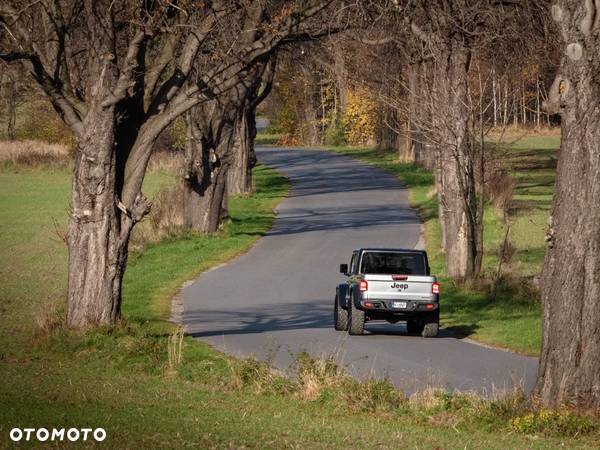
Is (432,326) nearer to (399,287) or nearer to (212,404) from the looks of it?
(399,287)

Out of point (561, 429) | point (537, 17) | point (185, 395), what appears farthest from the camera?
point (537, 17)

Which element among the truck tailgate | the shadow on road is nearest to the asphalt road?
the shadow on road

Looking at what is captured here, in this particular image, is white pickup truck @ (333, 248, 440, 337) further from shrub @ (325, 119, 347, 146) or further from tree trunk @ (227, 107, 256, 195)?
shrub @ (325, 119, 347, 146)

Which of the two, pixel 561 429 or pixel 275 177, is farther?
pixel 275 177

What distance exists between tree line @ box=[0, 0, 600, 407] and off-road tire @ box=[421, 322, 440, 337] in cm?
571

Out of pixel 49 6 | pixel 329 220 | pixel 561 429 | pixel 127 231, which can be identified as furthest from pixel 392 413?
pixel 329 220

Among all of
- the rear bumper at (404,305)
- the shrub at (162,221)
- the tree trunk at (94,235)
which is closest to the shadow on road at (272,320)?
the rear bumper at (404,305)

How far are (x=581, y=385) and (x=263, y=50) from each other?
8.88 meters

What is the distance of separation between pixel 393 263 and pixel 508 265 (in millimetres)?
7875

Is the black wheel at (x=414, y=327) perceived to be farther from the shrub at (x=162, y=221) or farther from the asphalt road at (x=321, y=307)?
the shrub at (x=162, y=221)

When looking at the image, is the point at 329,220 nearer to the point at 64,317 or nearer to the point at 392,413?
the point at 64,317

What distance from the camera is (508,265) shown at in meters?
31.9

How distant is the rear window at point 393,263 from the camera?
80.6 ft

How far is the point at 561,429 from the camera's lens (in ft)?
42.2
